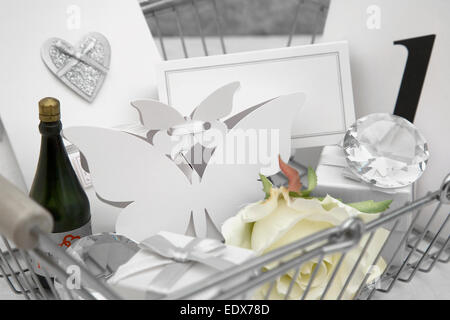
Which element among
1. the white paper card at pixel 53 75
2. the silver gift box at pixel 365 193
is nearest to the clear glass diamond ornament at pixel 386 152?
the silver gift box at pixel 365 193

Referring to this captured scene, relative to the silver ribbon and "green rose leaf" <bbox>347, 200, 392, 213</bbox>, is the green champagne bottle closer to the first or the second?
the silver ribbon

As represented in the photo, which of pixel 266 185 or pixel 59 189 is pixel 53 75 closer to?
pixel 59 189

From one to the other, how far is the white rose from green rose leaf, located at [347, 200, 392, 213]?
20 millimetres

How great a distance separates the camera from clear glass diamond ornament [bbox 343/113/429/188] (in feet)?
1.50

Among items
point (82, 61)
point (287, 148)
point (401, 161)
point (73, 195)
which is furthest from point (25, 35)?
point (401, 161)

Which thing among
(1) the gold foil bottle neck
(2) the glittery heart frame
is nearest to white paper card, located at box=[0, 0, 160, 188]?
(2) the glittery heart frame

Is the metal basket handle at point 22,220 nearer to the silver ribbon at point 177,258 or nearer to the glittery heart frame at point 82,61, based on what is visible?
the silver ribbon at point 177,258

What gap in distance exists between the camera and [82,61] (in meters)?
0.57

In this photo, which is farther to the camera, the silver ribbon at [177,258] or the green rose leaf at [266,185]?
the green rose leaf at [266,185]

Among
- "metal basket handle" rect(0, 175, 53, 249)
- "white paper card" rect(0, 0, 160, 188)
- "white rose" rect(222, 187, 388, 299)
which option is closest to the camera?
"metal basket handle" rect(0, 175, 53, 249)

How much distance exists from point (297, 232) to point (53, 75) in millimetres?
329

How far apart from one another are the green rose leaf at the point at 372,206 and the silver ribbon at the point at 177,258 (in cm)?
14

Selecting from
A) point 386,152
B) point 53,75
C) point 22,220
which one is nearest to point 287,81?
point 386,152

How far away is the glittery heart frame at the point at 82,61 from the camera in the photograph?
1.81 ft
